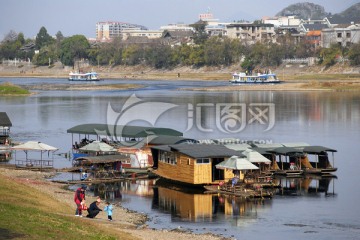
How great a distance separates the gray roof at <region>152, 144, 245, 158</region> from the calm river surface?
2.37 metres

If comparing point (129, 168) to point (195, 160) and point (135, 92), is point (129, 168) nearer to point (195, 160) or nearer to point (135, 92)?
point (195, 160)

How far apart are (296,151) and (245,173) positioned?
789cm

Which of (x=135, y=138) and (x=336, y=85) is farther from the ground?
(x=336, y=85)

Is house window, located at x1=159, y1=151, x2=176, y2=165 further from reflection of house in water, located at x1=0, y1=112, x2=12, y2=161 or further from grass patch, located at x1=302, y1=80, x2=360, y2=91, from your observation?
grass patch, located at x1=302, y1=80, x2=360, y2=91

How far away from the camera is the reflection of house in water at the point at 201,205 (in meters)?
43.4

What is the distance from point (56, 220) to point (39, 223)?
5.45 feet

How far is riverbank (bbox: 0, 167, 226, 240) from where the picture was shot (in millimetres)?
30422

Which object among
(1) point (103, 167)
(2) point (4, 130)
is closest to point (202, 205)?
(1) point (103, 167)

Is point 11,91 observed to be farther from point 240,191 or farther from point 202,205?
point 202,205

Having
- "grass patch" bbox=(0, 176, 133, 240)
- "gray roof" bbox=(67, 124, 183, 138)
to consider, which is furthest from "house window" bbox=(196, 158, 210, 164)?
"gray roof" bbox=(67, 124, 183, 138)

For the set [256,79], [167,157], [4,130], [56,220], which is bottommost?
[56,220]

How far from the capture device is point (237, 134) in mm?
81938

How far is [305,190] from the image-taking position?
168 feet

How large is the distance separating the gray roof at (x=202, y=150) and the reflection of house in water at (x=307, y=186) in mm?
3599
